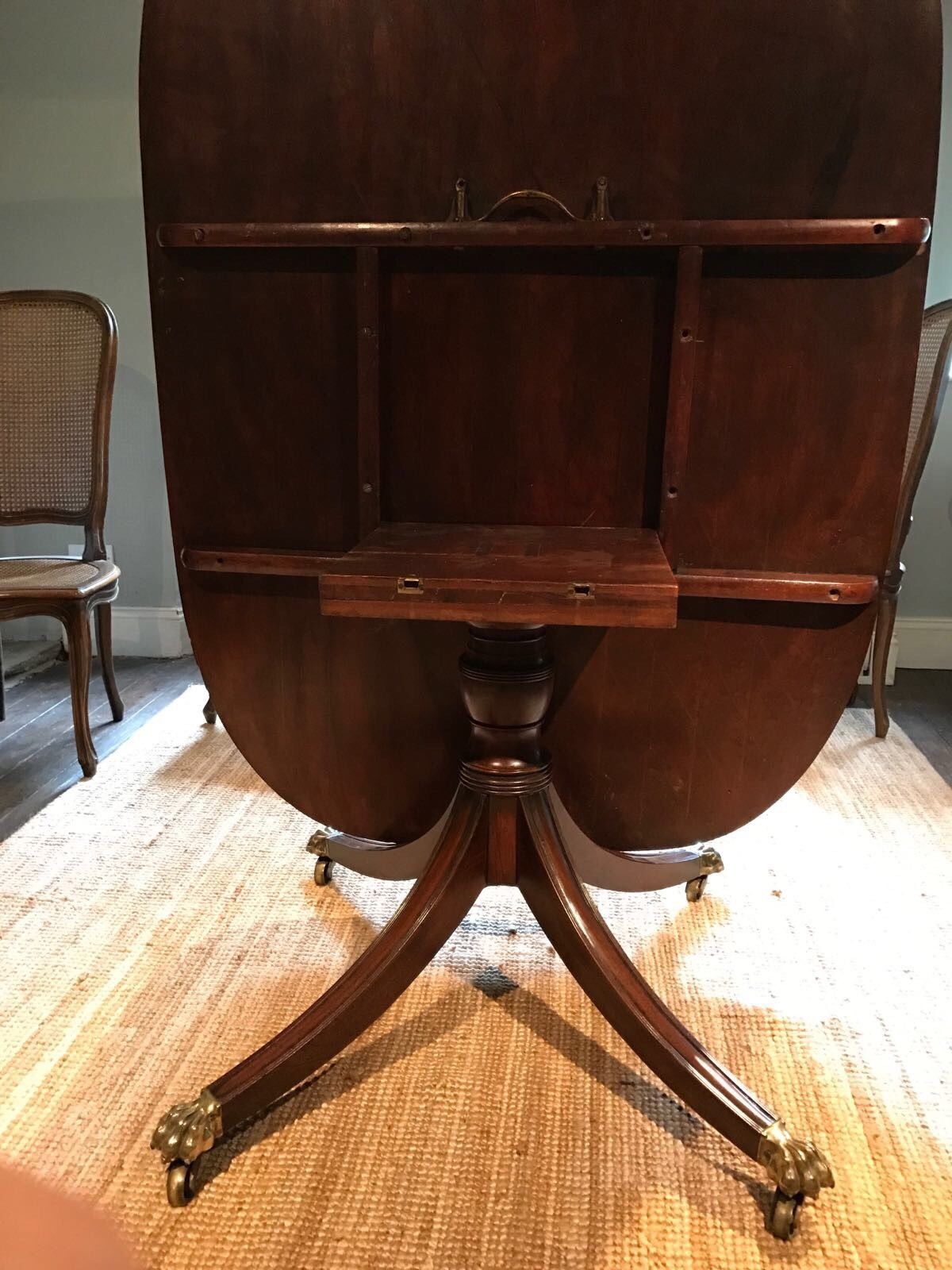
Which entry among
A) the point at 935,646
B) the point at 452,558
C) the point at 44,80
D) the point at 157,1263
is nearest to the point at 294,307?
the point at 452,558

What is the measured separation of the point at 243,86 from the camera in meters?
1.01

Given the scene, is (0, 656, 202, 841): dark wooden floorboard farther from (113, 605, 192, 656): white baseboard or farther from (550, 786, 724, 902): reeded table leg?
(550, 786, 724, 902): reeded table leg

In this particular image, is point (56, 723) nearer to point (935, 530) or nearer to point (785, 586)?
point (785, 586)

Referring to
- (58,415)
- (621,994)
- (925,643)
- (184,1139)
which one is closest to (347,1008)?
(184,1139)

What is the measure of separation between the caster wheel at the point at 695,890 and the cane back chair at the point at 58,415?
1.50 meters

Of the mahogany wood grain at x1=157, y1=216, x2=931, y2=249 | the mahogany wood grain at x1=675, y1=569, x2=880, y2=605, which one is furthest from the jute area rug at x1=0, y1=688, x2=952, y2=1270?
the mahogany wood grain at x1=157, y1=216, x2=931, y2=249

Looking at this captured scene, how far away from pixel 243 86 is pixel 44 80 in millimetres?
2105

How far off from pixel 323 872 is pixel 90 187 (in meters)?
2.19

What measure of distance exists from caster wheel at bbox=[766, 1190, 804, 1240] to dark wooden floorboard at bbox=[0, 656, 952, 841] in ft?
4.46

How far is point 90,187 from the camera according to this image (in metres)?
2.66

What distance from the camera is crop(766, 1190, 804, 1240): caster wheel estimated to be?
3.12 feet

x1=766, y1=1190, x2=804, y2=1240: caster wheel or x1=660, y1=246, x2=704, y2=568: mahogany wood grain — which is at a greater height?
x1=660, y1=246, x2=704, y2=568: mahogany wood grain

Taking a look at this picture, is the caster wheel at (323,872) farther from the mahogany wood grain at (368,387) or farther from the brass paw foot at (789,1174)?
the brass paw foot at (789,1174)

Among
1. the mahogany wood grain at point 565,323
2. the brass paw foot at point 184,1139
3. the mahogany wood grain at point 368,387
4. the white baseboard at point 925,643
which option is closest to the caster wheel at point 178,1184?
the brass paw foot at point 184,1139
